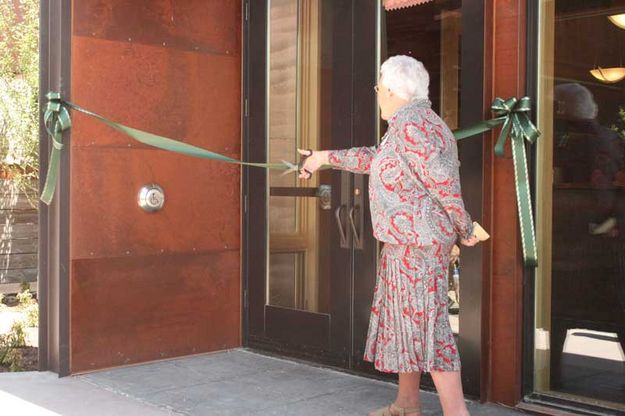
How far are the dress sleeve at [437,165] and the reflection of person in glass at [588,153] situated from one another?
2.58 feet

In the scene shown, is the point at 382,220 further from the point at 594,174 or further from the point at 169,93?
the point at 169,93

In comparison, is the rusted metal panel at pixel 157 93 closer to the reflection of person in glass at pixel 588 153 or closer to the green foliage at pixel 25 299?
the reflection of person in glass at pixel 588 153

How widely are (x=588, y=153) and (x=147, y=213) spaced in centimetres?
256

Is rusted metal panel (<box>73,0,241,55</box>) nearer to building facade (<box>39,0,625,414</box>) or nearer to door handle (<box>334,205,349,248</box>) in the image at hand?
building facade (<box>39,0,625,414</box>)

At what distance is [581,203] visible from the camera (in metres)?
4.07

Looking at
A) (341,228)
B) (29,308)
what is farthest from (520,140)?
(29,308)

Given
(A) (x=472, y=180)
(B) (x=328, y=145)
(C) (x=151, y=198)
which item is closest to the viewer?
(A) (x=472, y=180)

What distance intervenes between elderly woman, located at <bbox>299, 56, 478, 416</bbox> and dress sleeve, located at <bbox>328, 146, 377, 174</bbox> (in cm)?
9

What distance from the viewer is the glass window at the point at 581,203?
392cm

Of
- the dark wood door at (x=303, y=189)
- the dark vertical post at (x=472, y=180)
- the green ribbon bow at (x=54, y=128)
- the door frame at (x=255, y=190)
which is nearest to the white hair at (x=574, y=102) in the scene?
the dark vertical post at (x=472, y=180)

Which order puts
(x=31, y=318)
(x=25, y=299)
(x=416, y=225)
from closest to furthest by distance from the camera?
(x=416, y=225)
(x=31, y=318)
(x=25, y=299)

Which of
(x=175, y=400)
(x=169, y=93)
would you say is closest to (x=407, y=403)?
(x=175, y=400)

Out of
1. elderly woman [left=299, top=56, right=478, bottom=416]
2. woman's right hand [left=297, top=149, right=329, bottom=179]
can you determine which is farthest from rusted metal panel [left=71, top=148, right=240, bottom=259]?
elderly woman [left=299, top=56, right=478, bottom=416]

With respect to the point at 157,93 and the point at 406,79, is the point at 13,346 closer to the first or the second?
the point at 157,93
